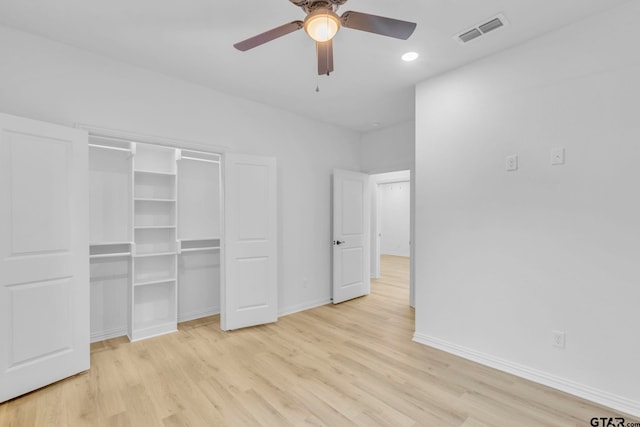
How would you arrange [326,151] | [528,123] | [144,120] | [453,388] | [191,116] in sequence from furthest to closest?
[326,151] < [191,116] < [144,120] < [528,123] < [453,388]

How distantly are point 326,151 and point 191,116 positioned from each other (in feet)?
6.96

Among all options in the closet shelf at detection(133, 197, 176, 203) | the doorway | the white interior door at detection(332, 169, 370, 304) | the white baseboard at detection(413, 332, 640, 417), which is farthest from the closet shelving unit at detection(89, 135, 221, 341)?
the doorway

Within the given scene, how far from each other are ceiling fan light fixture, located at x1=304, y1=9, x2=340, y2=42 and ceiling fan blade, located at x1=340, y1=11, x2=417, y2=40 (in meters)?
0.08

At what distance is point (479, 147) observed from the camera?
9.16 feet

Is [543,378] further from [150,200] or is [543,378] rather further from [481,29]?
[150,200]

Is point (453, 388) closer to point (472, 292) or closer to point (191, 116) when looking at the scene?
point (472, 292)

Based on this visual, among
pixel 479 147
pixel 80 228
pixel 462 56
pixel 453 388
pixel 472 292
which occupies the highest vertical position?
pixel 462 56

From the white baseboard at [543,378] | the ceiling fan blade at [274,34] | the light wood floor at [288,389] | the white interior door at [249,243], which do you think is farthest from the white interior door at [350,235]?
the ceiling fan blade at [274,34]

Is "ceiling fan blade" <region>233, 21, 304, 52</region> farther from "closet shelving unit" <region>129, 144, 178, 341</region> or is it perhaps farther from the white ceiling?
"closet shelving unit" <region>129, 144, 178, 341</region>

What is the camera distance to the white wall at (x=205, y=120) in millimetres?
2492

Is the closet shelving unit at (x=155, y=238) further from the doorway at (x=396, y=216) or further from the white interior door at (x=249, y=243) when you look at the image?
the doorway at (x=396, y=216)

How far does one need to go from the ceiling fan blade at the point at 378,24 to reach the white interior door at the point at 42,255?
248cm

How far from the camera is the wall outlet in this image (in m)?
2.30

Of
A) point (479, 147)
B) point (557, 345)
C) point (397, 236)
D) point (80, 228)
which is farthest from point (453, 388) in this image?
point (397, 236)
